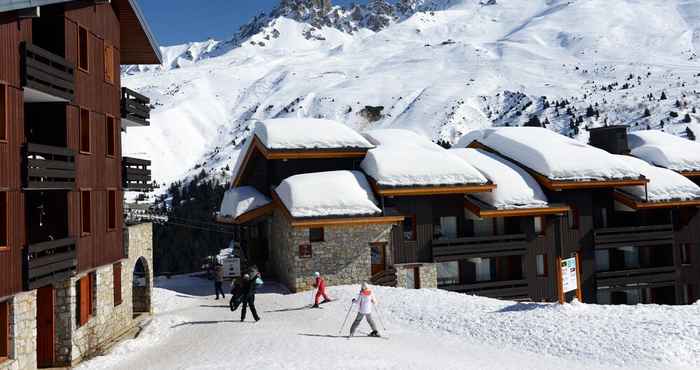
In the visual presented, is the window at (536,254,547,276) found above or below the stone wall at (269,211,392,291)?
below

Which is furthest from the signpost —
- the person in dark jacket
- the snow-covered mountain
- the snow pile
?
the snow-covered mountain

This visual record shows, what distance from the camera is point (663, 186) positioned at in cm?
3359

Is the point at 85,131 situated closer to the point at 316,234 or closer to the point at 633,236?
the point at 316,234

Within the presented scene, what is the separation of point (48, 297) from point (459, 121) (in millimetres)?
125950

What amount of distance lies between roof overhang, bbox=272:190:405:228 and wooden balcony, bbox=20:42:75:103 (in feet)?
38.8

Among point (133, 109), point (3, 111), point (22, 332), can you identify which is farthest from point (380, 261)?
point (3, 111)

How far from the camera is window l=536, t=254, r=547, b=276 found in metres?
31.8

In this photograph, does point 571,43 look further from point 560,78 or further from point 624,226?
point 624,226

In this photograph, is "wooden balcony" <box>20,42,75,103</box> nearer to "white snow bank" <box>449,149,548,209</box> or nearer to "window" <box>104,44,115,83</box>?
"window" <box>104,44,115,83</box>

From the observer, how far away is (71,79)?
15828 millimetres

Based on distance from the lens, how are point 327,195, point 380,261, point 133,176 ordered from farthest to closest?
point 380,261
point 327,195
point 133,176

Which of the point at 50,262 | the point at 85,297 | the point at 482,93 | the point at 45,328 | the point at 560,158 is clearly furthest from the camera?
the point at 482,93

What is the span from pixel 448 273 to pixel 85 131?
773 inches

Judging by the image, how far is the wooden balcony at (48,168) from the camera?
1354 cm
